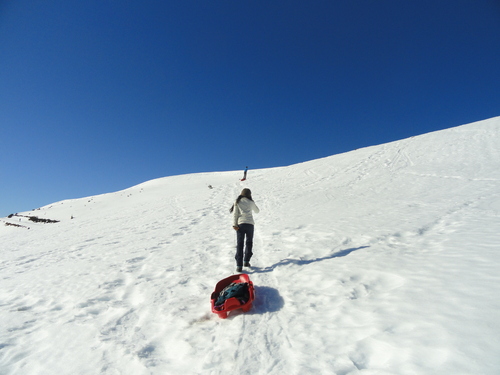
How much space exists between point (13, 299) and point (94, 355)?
12.6ft

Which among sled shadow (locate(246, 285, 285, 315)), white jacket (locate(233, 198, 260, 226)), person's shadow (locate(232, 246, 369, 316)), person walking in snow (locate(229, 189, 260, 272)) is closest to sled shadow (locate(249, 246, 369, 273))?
person's shadow (locate(232, 246, 369, 316))

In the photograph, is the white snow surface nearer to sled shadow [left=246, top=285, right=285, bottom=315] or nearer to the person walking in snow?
sled shadow [left=246, top=285, right=285, bottom=315]

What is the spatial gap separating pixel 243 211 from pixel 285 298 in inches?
97.1

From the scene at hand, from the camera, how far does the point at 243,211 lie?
19.9 feet

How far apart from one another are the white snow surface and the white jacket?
4.17 feet

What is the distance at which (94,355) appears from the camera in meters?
3.18

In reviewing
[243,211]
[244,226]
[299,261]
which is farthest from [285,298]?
[243,211]

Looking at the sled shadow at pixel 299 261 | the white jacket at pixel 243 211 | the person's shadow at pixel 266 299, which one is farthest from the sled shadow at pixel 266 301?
the white jacket at pixel 243 211

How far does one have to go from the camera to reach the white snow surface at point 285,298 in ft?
8.94

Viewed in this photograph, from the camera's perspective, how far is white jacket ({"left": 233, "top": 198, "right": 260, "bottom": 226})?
19.8ft

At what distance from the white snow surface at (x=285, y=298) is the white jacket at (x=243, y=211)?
1270 mm

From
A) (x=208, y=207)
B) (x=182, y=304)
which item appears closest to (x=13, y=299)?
(x=182, y=304)

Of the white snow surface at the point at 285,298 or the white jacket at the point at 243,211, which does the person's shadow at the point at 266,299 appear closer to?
the white snow surface at the point at 285,298

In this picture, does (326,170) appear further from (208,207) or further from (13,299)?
(13,299)
